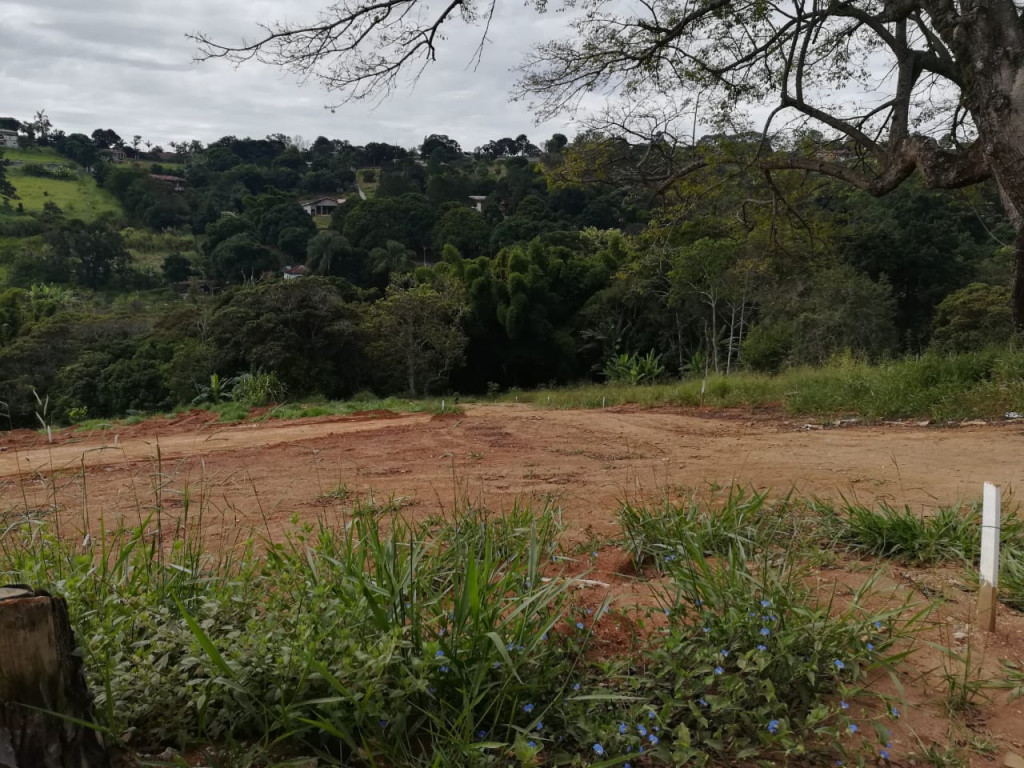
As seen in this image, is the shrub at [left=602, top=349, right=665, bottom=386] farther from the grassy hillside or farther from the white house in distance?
the grassy hillside

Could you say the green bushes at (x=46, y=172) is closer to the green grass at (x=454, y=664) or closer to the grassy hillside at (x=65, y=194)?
the grassy hillside at (x=65, y=194)

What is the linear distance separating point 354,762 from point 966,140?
1083 cm

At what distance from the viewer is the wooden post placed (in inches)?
88.0

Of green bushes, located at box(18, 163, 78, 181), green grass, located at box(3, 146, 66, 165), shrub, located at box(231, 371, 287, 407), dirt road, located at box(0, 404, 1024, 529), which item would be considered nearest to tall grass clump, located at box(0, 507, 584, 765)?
dirt road, located at box(0, 404, 1024, 529)

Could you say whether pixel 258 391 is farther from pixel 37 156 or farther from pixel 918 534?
pixel 37 156

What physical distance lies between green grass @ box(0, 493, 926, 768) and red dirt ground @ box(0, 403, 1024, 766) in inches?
8.7

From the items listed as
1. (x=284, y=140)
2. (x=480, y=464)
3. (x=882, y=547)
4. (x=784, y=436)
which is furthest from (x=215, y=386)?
(x=284, y=140)

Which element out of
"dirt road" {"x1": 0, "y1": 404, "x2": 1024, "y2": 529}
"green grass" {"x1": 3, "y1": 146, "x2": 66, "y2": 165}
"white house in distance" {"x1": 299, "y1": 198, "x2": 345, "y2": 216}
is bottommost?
"dirt road" {"x1": 0, "y1": 404, "x2": 1024, "y2": 529}

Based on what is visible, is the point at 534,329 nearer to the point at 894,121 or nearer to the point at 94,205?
the point at 894,121

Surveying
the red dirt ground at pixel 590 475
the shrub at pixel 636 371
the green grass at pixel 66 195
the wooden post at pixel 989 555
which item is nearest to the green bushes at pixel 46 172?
the green grass at pixel 66 195

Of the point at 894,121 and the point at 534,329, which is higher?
the point at 894,121

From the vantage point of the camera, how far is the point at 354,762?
1.70 metres

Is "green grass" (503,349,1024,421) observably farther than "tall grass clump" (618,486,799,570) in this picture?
Yes

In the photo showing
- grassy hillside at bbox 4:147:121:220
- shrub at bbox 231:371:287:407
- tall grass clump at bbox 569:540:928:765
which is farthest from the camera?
grassy hillside at bbox 4:147:121:220
